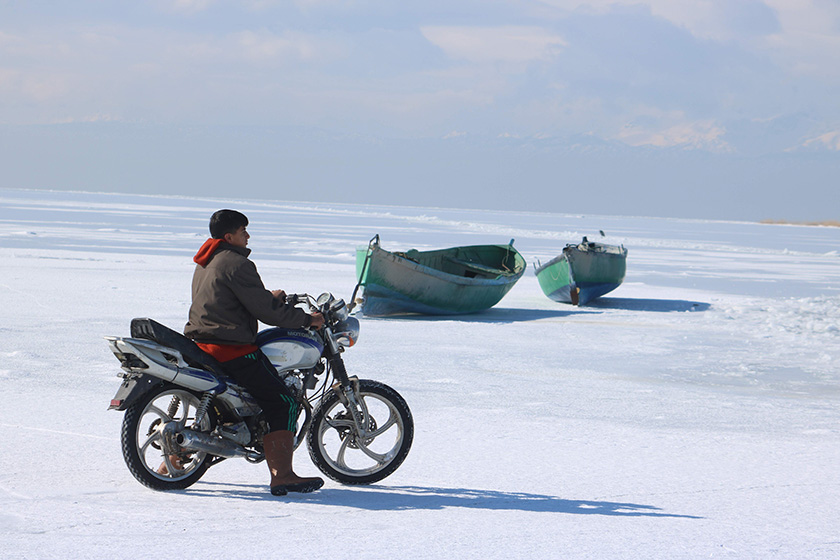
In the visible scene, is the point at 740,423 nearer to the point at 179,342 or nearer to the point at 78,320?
the point at 179,342

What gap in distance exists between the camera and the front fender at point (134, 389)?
4.87 m

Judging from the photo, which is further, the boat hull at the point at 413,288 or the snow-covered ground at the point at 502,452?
the boat hull at the point at 413,288

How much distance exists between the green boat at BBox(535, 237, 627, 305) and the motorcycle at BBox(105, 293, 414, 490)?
1519 cm

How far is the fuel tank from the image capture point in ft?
17.0

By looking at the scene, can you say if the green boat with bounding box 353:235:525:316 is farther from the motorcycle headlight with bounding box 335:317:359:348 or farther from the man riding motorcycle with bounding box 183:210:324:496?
the man riding motorcycle with bounding box 183:210:324:496

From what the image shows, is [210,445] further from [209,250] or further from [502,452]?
[502,452]

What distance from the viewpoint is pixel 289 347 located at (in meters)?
5.20

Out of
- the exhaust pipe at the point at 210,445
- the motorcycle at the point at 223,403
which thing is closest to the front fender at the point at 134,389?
the motorcycle at the point at 223,403

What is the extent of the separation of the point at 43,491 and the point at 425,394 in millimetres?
4219

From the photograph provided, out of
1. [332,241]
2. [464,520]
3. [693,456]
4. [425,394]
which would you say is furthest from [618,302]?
[332,241]

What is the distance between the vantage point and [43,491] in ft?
16.7

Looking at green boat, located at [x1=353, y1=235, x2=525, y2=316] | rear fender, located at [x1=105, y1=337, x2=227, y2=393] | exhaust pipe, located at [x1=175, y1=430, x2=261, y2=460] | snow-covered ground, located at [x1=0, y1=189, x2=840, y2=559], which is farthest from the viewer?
green boat, located at [x1=353, y1=235, x2=525, y2=316]

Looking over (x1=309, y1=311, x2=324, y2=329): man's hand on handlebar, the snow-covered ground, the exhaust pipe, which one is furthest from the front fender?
(x1=309, y1=311, x2=324, y2=329): man's hand on handlebar

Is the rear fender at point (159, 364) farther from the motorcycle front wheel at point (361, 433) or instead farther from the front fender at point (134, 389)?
the motorcycle front wheel at point (361, 433)
